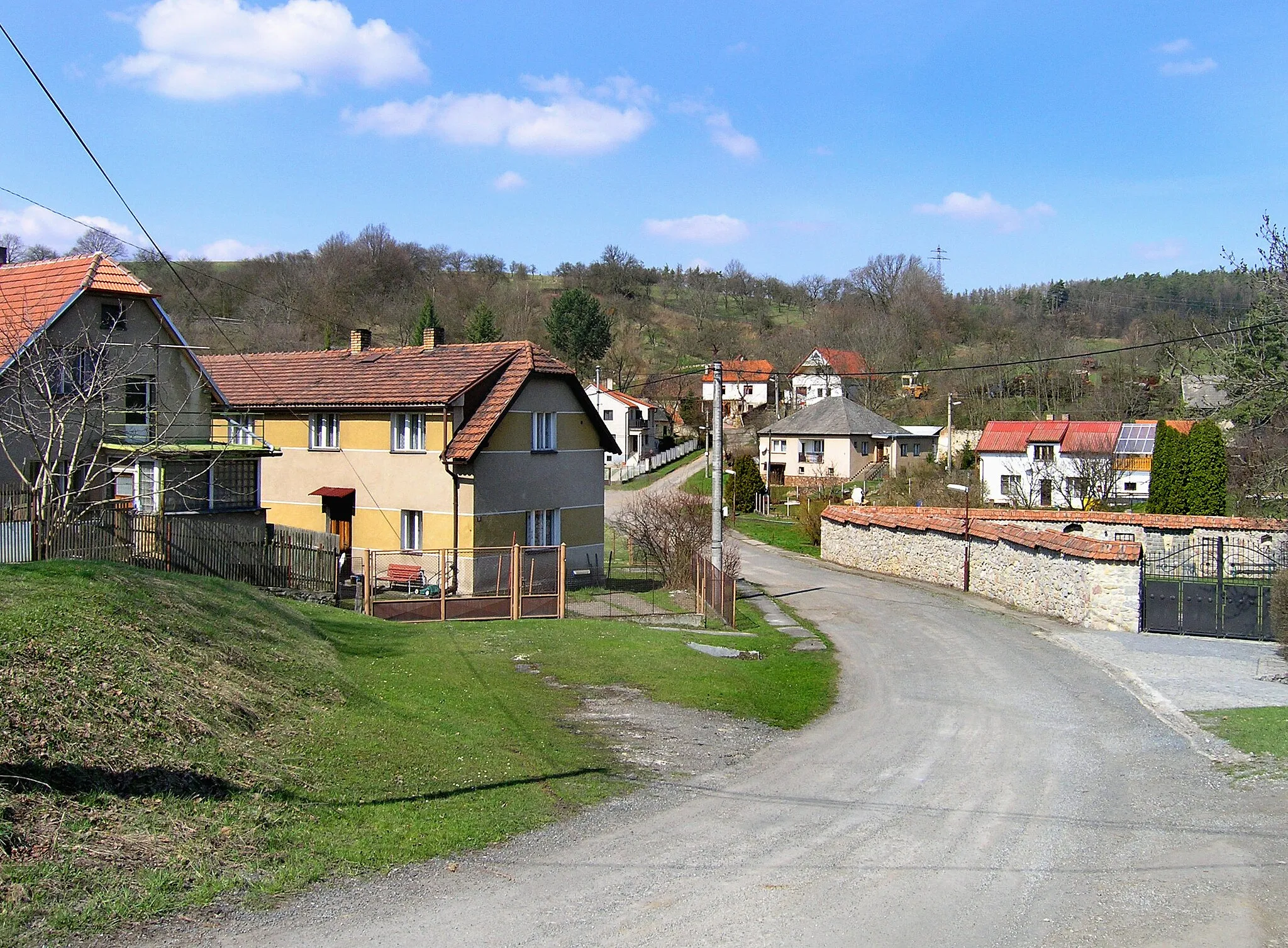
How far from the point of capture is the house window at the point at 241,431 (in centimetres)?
3009

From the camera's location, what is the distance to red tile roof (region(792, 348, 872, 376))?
8506 centimetres

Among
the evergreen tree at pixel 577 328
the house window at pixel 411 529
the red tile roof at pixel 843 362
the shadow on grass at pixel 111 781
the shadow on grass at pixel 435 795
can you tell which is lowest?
the shadow on grass at pixel 435 795

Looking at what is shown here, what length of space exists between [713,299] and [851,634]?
9604cm

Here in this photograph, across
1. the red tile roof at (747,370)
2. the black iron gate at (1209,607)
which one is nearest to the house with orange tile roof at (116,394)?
the black iron gate at (1209,607)

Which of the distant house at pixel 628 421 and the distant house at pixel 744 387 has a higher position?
the distant house at pixel 744 387

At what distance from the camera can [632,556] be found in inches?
1382

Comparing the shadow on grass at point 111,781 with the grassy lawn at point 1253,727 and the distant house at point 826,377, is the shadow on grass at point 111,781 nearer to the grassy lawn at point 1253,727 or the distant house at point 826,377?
the grassy lawn at point 1253,727

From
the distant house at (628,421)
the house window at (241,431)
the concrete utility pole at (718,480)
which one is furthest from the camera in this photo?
the distant house at (628,421)

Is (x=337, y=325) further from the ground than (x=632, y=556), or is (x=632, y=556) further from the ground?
(x=337, y=325)

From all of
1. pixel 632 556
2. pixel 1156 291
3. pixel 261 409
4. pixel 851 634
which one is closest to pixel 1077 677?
pixel 851 634

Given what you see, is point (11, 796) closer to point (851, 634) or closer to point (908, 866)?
point (908, 866)

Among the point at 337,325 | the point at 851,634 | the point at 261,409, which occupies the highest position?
the point at 337,325

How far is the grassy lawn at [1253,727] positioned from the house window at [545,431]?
18.4 meters

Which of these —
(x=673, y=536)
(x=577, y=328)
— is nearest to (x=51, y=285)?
(x=673, y=536)
